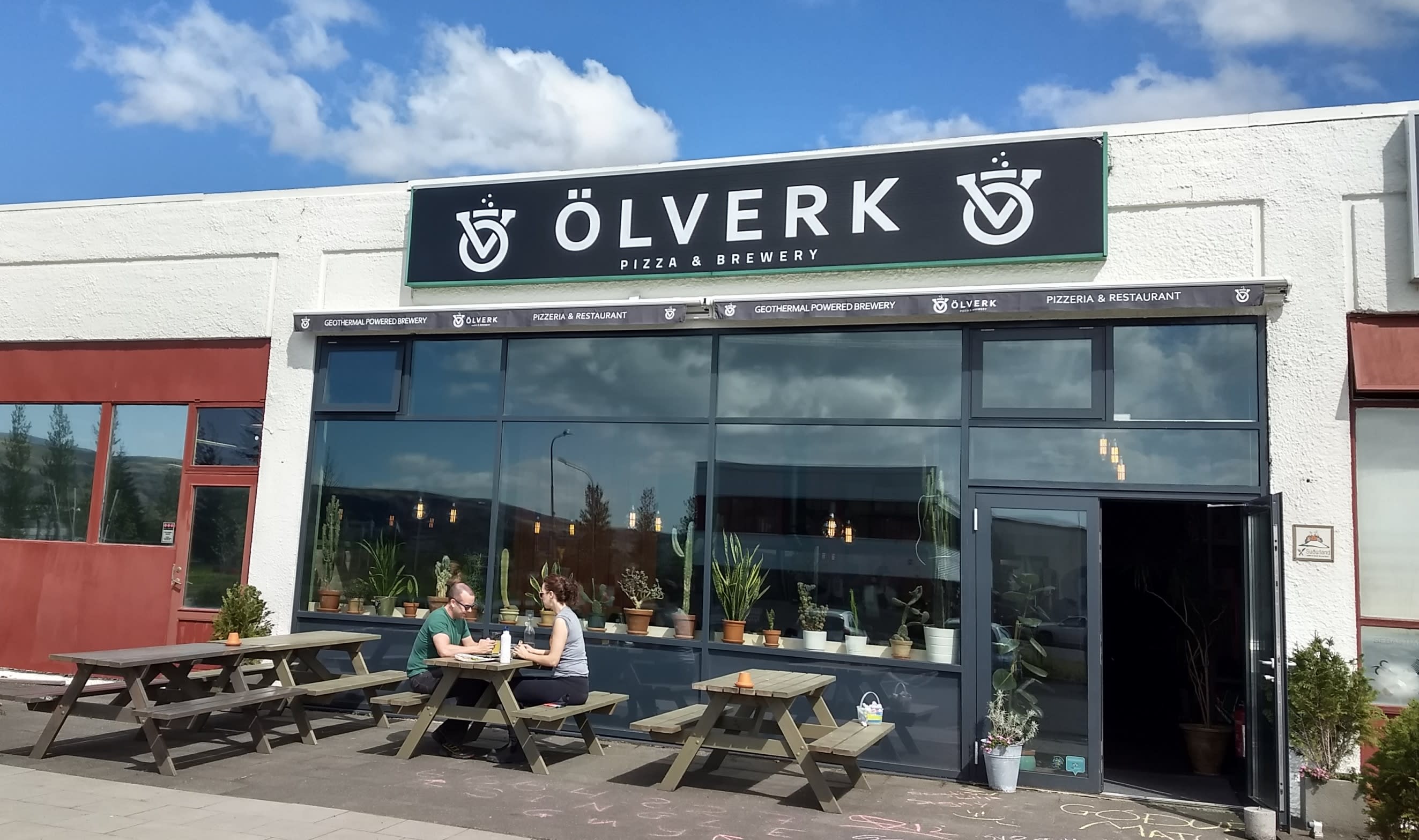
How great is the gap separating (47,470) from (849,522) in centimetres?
827

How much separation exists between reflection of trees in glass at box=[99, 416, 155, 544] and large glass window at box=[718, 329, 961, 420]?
236 inches

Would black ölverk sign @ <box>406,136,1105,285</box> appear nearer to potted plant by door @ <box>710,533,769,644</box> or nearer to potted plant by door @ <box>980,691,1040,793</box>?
potted plant by door @ <box>710,533,769,644</box>

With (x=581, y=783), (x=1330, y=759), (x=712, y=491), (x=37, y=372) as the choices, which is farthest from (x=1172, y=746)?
(x=37, y=372)

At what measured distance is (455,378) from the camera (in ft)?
32.2

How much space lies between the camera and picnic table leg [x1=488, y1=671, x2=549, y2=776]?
751cm

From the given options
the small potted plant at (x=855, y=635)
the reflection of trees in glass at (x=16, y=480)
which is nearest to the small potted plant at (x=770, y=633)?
the small potted plant at (x=855, y=635)

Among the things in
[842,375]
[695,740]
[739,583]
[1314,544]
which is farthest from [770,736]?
[1314,544]

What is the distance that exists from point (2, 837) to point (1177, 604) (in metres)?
9.68

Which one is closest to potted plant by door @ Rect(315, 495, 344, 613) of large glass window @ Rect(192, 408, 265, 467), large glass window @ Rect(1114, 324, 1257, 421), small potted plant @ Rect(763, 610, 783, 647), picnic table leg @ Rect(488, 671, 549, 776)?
large glass window @ Rect(192, 408, 265, 467)

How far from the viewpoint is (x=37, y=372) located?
36.9 ft

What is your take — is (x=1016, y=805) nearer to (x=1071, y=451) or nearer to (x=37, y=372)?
(x=1071, y=451)

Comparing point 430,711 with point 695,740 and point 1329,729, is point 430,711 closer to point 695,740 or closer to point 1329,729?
point 695,740

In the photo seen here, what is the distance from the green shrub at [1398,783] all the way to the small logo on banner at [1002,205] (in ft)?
13.9

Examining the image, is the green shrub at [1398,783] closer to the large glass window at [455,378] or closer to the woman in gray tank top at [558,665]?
the woman in gray tank top at [558,665]
